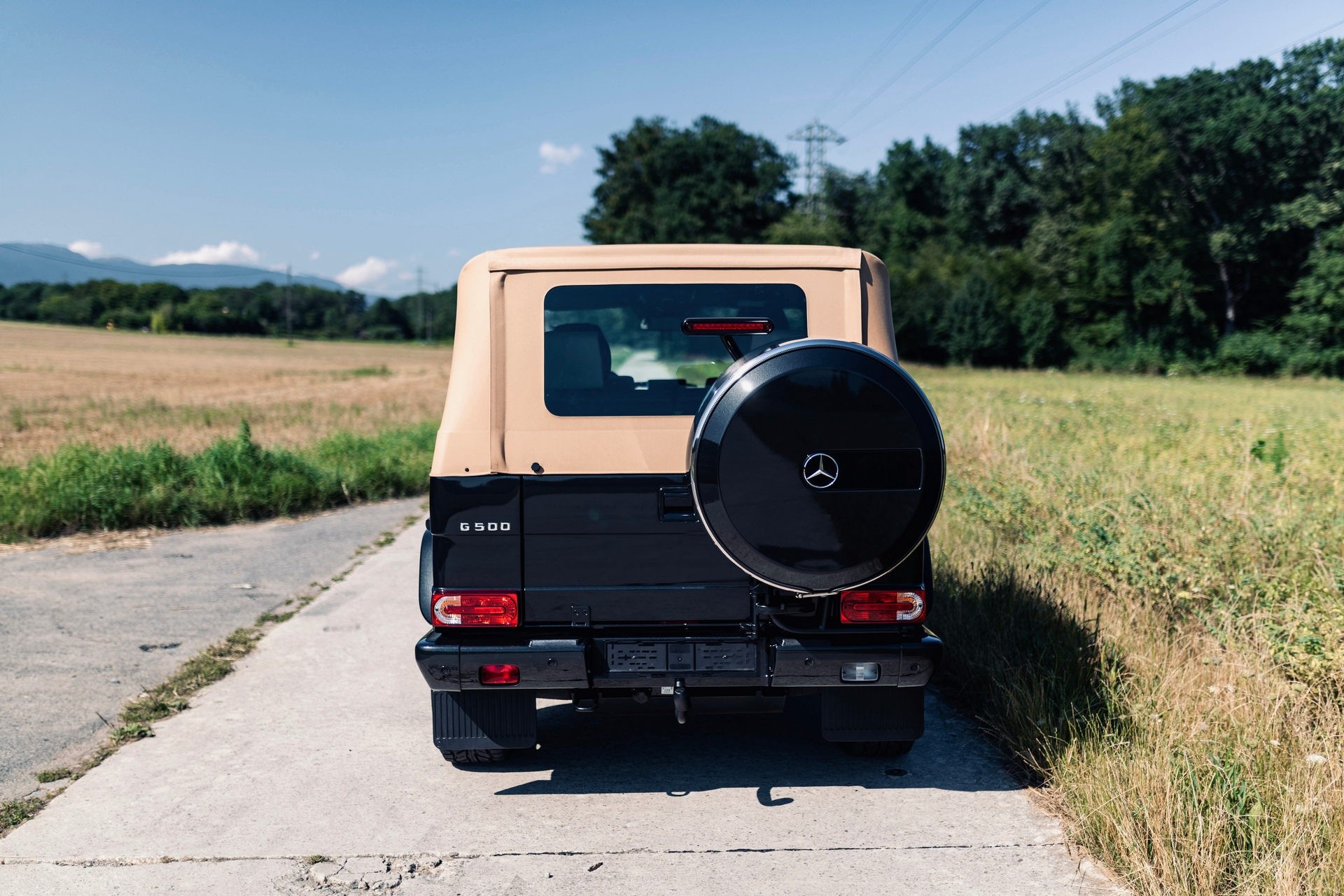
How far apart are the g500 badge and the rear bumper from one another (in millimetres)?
422

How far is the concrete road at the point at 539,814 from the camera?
3248 mm

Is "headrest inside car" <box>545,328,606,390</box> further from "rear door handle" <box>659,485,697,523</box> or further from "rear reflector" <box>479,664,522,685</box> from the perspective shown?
"rear reflector" <box>479,664,522,685</box>

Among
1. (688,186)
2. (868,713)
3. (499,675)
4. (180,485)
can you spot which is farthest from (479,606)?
(688,186)

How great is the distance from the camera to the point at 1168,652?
4.82 m

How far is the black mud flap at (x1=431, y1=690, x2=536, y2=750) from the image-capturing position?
4.02 m

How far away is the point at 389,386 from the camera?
1655 inches

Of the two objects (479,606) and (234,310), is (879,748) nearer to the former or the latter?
(479,606)

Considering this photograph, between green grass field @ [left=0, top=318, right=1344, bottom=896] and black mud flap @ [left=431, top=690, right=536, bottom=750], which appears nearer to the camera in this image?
green grass field @ [left=0, top=318, right=1344, bottom=896]

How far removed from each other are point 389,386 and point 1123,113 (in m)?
44.0

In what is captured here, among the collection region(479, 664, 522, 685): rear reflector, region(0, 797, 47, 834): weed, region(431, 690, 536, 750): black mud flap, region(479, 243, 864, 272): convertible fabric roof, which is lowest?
region(0, 797, 47, 834): weed

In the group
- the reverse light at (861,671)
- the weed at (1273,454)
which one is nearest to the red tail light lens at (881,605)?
the reverse light at (861,671)

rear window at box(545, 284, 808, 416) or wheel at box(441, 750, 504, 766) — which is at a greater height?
rear window at box(545, 284, 808, 416)

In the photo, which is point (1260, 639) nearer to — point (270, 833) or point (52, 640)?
point (270, 833)

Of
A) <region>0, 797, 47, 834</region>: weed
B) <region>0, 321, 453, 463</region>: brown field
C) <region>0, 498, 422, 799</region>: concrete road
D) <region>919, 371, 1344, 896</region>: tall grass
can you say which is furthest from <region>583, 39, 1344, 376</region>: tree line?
<region>0, 797, 47, 834</region>: weed
